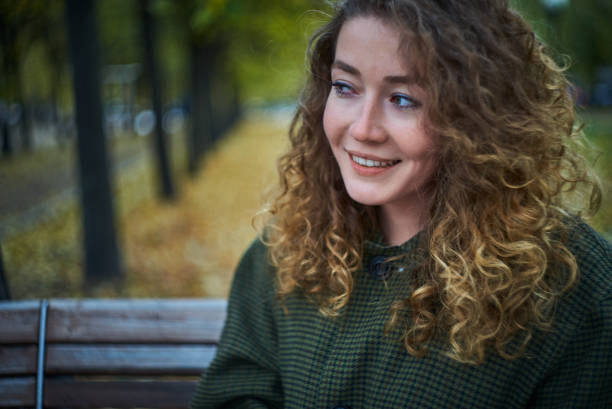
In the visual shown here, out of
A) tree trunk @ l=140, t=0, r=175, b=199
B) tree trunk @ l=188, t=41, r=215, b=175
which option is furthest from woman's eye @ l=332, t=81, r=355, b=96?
tree trunk @ l=188, t=41, r=215, b=175

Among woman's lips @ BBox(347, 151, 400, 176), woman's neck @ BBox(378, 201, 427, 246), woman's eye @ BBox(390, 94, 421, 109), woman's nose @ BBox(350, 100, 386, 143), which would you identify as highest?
woman's eye @ BBox(390, 94, 421, 109)

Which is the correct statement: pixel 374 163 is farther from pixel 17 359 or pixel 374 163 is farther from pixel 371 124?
pixel 17 359

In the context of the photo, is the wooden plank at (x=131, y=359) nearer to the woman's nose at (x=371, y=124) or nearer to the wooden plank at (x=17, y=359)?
the wooden plank at (x=17, y=359)

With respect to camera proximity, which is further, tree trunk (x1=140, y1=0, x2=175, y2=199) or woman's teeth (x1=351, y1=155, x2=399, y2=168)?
tree trunk (x1=140, y1=0, x2=175, y2=199)

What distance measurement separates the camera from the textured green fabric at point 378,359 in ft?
5.08

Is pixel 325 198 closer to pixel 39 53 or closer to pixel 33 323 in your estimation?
pixel 33 323

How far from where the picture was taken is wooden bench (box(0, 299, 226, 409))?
2324 mm

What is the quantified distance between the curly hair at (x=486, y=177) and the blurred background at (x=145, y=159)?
1.40 ft

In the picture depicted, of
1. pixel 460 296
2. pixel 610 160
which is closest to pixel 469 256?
pixel 460 296

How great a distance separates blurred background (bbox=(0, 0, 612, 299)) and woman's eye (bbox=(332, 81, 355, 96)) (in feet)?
1.27

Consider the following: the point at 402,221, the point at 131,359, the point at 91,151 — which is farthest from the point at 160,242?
the point at 402,221

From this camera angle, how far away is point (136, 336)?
92.1 inches

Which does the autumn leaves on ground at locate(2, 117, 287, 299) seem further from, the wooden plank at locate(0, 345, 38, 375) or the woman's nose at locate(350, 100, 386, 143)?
the wooden plank at locate(0, 345, 38, 375)

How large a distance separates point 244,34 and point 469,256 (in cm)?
1305
